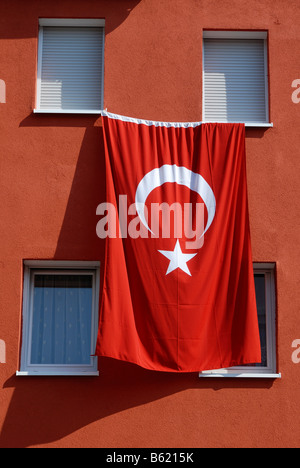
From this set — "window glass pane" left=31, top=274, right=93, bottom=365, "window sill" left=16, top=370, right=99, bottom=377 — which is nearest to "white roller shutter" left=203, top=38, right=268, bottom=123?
"window glass pane" left=31, top=274, right=93, bottom=365

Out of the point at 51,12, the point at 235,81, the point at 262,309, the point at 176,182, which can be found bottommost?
the point at 262,309

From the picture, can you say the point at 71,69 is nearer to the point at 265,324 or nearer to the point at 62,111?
the point at 62,111

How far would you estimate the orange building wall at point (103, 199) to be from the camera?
35.5 ft

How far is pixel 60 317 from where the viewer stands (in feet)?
37.8

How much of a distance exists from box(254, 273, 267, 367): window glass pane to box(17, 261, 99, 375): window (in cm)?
210

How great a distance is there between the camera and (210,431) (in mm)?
10812

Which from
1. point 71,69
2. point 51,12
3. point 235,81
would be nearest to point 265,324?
point 235,81

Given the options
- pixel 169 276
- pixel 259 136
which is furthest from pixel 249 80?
pixel 169 276

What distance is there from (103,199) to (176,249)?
4.04 feet

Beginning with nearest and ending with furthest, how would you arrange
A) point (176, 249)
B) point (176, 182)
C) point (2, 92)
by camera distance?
point (176, 249)
point (176, 182)
point (2, 92)

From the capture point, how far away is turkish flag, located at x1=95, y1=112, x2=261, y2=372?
1077 centimetres

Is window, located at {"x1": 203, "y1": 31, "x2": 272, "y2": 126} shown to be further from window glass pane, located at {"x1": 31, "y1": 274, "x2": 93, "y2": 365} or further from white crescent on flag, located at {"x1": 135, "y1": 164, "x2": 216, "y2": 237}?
window glass pane, located at {"x1": 31, "y1": 274, "x2": 93, "y2": 365}

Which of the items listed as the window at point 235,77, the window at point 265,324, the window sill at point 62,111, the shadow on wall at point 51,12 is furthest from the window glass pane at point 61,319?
the shadow on wall at point 51,12

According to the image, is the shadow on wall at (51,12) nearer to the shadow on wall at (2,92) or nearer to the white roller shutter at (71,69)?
the white roller shutter at (71,69)
